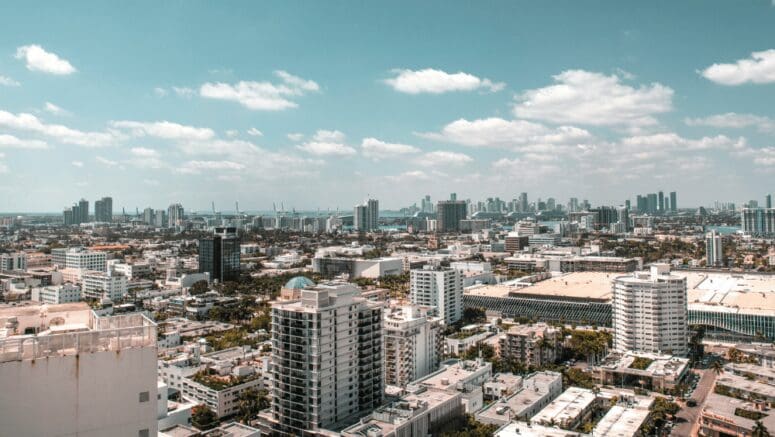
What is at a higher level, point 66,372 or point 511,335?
point 66,372

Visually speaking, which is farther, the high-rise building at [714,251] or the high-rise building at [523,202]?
the high-rise building at [523,202]

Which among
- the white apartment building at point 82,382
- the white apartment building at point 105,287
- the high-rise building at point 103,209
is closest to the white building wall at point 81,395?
the white apartment building at point 82,382

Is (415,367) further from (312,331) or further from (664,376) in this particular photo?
(664,376)

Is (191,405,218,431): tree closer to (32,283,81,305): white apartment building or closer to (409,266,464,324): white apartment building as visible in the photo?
(409,266,464,324): white apartment building

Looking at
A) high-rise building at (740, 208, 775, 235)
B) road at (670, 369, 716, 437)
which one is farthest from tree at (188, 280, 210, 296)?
high-rise building at (740, 208, 775, 235)

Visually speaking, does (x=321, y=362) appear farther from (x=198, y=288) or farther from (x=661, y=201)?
(x=661, y=201)

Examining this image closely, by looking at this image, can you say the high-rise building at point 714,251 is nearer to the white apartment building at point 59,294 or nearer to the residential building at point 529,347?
the residential building at point 529,347

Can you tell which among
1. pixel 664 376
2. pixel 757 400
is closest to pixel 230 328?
pixel 664 376
